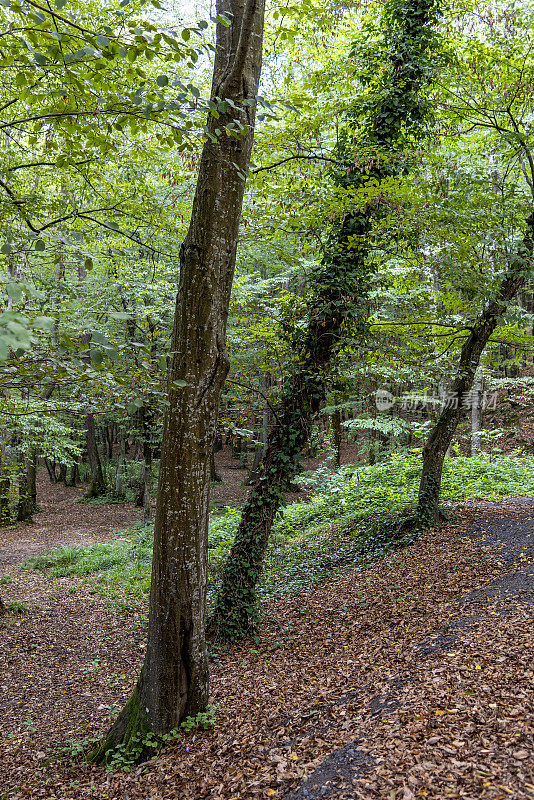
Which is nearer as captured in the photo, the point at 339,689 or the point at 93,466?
the point at 339,689

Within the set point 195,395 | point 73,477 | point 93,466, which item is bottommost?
point 73,477

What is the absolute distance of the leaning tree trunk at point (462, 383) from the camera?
7.09 meters

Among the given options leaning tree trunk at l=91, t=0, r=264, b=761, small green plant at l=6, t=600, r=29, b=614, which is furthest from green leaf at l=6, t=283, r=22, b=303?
small green plant at l=6, t=600, r=29, b=614

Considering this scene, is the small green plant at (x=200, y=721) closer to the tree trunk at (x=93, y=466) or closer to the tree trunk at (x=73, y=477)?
the tree trunk at (x=93, y=466)

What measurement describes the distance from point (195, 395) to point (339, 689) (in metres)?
2.93

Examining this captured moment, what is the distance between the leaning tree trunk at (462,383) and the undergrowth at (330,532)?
763 millimetres

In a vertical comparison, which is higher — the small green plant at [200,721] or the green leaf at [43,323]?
the green leaf at [43,323]

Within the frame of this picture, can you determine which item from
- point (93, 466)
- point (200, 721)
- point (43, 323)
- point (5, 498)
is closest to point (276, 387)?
point (200, 721)

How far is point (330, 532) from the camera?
33.9 feet

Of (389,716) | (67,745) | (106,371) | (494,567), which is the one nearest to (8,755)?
(67,745)

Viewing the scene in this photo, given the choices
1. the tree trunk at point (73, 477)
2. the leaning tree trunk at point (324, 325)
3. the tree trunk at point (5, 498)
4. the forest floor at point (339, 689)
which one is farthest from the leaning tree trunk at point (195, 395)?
the tree trunk at point (73, 477)

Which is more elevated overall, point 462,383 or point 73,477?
point 462,383

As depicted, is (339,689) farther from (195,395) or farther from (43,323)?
(43,323)

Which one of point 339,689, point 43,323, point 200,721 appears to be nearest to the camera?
point 43,323
